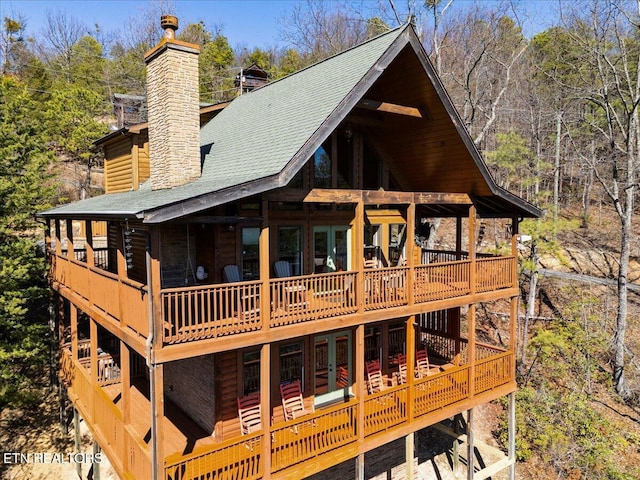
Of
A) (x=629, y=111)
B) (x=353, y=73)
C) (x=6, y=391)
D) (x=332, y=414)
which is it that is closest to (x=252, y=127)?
(x=353, y=73)

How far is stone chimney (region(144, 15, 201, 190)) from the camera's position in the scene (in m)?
11.3

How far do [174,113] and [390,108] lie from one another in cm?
531

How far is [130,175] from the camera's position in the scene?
52.7 ft

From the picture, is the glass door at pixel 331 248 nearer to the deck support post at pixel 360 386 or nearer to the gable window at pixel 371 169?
the gable window at pixel 371 169

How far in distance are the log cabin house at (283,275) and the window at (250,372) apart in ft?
0.11

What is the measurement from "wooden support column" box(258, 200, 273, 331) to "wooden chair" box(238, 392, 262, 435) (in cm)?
337

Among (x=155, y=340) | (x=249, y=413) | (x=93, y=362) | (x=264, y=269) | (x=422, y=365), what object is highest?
(x=264, y=269)

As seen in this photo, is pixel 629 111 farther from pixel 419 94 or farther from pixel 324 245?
pixel 324 245

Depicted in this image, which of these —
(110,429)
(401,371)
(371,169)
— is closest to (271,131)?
(371,169)

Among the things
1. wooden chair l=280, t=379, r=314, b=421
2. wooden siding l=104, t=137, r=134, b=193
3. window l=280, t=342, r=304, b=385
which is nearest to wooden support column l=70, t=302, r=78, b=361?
wooden siding l=104, t=137, r=134, b=193

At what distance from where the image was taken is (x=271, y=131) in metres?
11.6

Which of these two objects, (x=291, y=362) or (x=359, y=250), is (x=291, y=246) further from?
(x=291, y=362)

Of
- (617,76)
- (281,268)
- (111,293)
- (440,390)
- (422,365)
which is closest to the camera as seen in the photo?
(111,293)

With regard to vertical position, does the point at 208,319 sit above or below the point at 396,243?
below
